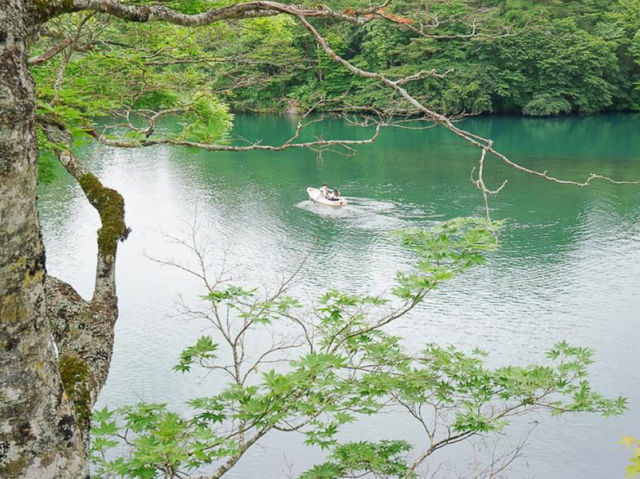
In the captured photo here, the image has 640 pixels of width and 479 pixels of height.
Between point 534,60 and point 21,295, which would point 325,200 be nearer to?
point 21,295

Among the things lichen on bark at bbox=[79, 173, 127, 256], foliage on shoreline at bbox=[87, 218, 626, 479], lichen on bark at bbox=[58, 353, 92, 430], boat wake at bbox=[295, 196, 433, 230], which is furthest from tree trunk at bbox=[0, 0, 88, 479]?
boat wake at bbox=[295, 196, 433, 230]

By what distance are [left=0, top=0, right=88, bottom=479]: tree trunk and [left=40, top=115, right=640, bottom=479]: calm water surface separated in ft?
16.6

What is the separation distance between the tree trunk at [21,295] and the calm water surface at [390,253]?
506 centimetres

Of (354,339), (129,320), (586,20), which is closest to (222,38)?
(354,339)

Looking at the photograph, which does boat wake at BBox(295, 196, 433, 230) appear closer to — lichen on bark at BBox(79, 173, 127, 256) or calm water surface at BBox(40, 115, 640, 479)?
calm water surface at BBox(40, 115, 640, 479)

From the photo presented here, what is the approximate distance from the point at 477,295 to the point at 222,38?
8.83 m

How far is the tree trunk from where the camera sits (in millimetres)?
1325

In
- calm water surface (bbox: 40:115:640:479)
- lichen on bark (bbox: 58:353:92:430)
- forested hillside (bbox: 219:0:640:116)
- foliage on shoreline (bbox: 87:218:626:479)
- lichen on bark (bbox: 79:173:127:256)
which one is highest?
forested hillside (bbox: 219:0:640:116)

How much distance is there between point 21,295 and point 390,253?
14.6m

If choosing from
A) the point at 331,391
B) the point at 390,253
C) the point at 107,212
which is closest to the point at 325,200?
the point at 390,253

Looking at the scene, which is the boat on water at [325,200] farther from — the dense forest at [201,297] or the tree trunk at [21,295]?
the tree trunk at [21,295]

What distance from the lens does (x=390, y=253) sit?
15758 millimetres

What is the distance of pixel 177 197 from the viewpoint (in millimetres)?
20500

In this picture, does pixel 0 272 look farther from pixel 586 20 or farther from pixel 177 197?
pixel 586 20
